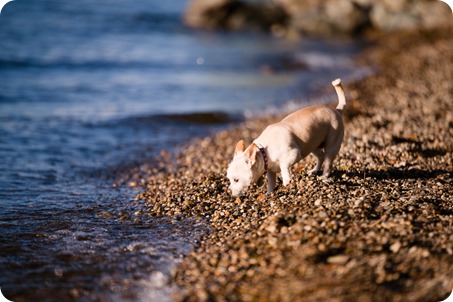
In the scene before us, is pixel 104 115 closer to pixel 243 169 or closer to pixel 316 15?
pixel 243 169

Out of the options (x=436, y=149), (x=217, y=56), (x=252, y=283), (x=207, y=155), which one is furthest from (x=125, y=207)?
(x=217, y=56)

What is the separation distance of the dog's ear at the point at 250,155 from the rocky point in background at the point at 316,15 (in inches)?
985

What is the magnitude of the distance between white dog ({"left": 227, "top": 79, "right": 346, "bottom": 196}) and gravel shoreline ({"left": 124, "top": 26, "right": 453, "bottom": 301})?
1.46ft

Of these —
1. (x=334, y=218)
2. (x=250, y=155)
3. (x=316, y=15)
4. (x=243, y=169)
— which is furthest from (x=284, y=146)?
(x=316, y=15)

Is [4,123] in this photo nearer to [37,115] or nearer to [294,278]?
[37,115]

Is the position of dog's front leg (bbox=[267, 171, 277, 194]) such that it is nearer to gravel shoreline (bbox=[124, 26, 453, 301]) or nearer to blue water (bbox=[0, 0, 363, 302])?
gravel shoreline (bbox=[124, 26, 453, 301])

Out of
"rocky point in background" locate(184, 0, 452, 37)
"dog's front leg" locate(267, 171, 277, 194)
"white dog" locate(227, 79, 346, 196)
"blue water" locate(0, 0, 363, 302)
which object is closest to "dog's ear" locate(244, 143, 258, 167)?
"white dog" locate(227, 79, 346, 196)

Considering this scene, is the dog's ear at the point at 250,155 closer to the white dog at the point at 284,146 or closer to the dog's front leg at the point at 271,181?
the white dog at the point at 284,146

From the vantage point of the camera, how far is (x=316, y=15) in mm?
31859

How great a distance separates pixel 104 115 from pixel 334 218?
33.1 feet

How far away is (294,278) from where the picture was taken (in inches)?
208

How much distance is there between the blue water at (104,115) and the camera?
639 centimetres

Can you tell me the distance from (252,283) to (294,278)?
17.7 inches

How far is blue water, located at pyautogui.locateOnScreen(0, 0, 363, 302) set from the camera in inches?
252
